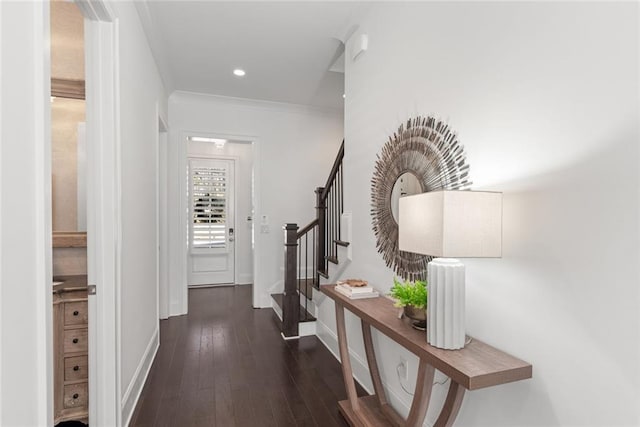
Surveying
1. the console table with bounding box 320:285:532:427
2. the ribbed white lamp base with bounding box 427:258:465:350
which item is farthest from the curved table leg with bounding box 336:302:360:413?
the ribbed white lamp base with bounding box 427:258:465:350

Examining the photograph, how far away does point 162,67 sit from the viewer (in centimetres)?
330

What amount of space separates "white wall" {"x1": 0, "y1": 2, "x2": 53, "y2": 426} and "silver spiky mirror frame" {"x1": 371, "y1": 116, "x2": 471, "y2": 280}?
5.18ft

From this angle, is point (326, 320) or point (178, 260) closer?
point (326, 320)

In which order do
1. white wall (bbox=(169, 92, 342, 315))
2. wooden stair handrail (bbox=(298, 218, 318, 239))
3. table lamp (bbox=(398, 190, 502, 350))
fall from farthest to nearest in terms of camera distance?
white wall (bbox=(169, 92, 342, 315)) < wooden stair handrail (bbox=(298, 218, 318, 239)) < table lamp (bbox=(398, 190, 502, 350))

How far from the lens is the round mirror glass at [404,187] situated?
184cm

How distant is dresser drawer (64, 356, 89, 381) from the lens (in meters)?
1.93

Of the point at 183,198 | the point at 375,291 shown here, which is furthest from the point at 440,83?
the point at 183,198

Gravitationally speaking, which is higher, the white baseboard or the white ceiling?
the white ceiling

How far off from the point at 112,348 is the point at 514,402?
1952mm

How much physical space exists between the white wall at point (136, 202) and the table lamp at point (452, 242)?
5.63ft

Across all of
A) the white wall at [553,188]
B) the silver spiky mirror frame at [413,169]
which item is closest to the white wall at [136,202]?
the silver spiky mirror frame at [413,169]

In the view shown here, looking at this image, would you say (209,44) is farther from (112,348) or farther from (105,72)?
(112,348)

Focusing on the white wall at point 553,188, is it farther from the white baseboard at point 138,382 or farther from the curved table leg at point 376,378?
the white baseboard at point 138,382

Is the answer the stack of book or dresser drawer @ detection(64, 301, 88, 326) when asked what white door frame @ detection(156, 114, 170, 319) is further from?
the stack of book
